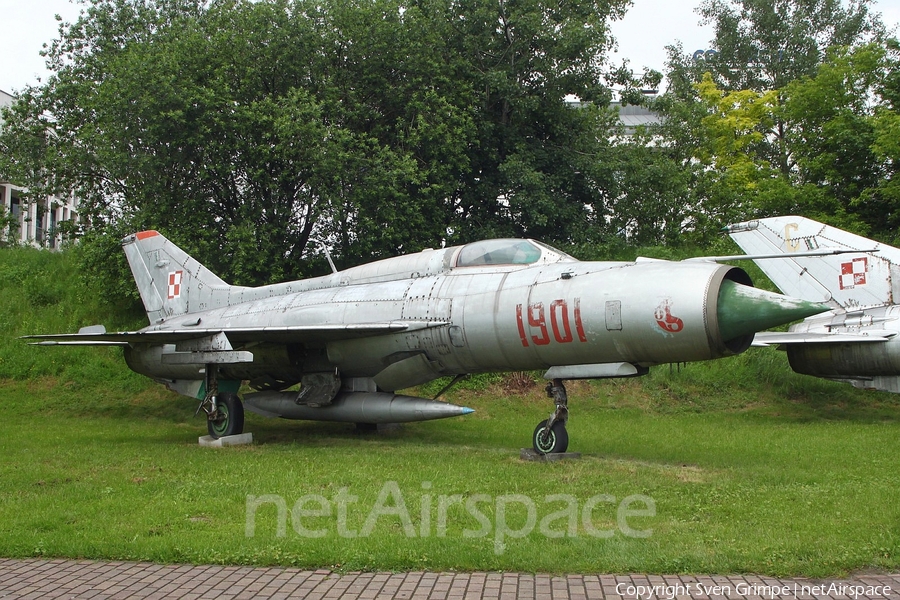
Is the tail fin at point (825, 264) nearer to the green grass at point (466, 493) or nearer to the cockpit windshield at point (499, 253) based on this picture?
the green grass at point (466, 493)

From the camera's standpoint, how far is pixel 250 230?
56.8ft

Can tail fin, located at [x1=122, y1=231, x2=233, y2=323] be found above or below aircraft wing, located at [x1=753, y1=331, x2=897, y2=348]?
above

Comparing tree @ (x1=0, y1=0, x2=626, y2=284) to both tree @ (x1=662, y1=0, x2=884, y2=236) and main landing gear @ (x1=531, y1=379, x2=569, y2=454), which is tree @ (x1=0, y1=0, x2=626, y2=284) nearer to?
tree @ (x1=662, y1=0, x2=884, y2=236)

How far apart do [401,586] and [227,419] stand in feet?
27.4

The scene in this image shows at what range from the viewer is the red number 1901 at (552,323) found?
30.3 ft

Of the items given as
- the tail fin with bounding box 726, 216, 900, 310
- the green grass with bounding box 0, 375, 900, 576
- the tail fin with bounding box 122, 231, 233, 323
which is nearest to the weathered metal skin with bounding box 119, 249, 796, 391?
the green grass with bounding box 0, 375, 900, 576

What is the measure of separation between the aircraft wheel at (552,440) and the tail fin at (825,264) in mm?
7360

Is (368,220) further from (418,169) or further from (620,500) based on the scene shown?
(620,500)

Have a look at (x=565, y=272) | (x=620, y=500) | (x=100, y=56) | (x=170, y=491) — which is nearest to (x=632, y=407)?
(x=565, y=272)

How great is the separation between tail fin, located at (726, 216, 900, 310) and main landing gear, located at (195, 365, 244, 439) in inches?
401

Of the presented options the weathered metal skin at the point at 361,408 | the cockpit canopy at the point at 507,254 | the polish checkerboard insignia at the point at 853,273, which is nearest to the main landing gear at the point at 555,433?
the weathered metal skin at the point at 361,408

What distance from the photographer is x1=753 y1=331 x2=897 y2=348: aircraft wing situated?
14.1 metres

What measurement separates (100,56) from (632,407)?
1783 cm

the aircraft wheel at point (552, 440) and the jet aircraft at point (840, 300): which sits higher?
the jet aircraft at point (840, 300)
